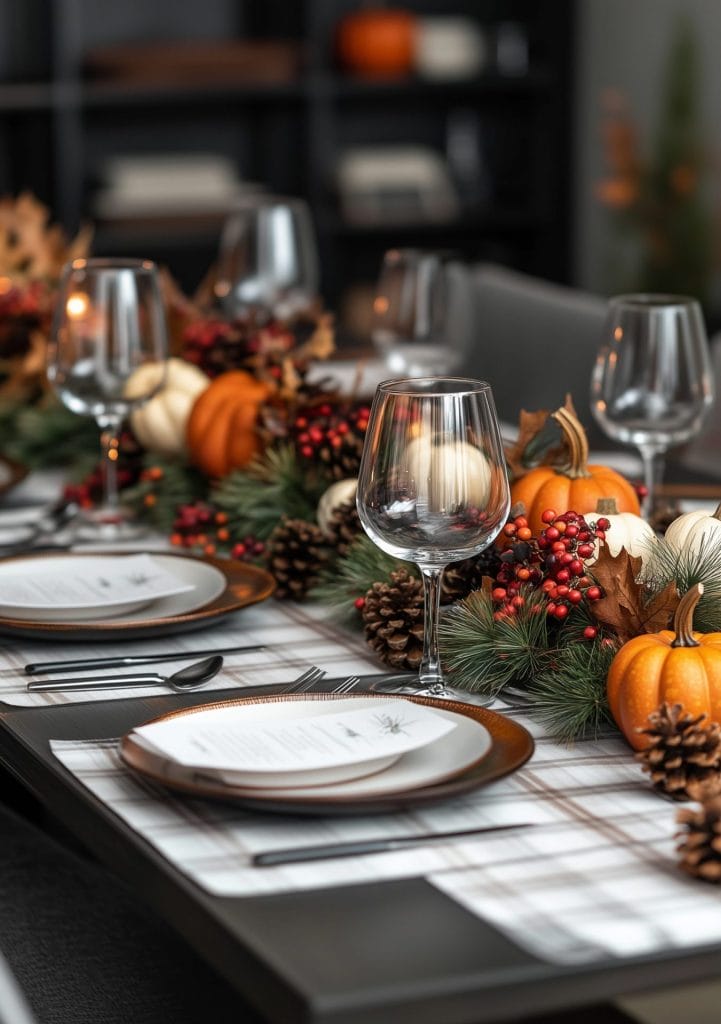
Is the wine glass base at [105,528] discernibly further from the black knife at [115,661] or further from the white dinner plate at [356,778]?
the white dinner plate at [356,778]

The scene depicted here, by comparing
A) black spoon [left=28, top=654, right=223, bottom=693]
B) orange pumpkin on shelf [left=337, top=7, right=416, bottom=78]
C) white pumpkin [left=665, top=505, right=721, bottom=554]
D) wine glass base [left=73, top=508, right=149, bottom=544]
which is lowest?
wine glass base [left=73, top=508, right=149, bottom=544]

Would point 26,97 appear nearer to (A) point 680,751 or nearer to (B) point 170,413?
(B) point 170,413

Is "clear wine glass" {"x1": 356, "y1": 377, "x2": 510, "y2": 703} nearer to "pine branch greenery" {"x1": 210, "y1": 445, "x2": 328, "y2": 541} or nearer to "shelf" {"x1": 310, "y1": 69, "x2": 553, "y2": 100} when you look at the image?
"pine branch greenery" {"x1": 210, "y1": 445, "x2": 328, "y2": 541}

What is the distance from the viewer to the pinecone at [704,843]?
67 centimetres

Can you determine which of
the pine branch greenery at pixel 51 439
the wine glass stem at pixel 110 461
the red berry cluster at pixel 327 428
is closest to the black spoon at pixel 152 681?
the red berry cluster at pixel 327 428

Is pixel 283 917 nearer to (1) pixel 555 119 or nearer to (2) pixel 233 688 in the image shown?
(2) pixel 233 688

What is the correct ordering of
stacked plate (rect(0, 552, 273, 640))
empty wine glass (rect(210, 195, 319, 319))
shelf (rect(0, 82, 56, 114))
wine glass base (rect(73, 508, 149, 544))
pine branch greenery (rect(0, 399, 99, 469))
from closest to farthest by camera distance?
stacked plate (rect(0, 552, 273, 640)), wine glass base (rect(73, 508, 149, 544)), pine branch greenery (rect(0, 399, 99, 469)), empty wine glass (rect(210, 195, 319, 319)), shelf (rect(0, 82, 56, 114))

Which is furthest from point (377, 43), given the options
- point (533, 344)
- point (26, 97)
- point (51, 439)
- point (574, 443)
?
point (574, 443)

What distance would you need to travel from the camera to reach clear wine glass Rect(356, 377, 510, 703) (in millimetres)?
824

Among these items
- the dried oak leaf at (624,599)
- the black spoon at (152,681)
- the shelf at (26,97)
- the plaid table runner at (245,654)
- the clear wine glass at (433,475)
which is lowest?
the plaid table runner at (245,654)

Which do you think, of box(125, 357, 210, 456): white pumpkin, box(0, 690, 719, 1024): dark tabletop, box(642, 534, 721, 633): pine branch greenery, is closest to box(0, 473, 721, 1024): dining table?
box(0, 690, 719, 1024): dark tabletop

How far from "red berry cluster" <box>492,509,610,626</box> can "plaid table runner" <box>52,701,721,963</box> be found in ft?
0.38

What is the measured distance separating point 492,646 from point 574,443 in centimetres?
19

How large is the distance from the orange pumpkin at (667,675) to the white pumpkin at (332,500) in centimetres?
36
